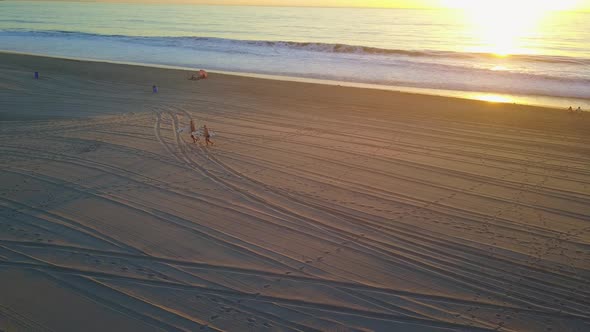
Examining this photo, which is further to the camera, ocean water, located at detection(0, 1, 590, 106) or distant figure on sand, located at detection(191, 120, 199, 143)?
ocean water, located at detection(0, 1, 590, 106)

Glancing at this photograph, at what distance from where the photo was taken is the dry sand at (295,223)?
4.22 m

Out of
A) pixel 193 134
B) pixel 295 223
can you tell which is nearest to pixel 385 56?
pixel 193 134

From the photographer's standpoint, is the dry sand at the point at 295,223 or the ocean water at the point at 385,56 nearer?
the dry sand at the point at 295,223

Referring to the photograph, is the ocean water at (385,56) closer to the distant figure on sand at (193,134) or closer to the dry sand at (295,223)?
the dry sand at (295,223)

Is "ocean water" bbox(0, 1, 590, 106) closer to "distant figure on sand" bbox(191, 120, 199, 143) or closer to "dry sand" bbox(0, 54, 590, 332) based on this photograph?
"dry sand" bbox(0, 54, 590, 332)

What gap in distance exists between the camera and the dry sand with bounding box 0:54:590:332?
Result: 166 inches

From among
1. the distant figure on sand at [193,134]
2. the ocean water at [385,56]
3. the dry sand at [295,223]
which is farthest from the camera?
the ocean water at [385,56]

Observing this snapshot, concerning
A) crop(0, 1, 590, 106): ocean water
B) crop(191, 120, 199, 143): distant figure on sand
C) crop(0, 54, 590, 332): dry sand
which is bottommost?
crop(0, 54, 590, 332): dry sand

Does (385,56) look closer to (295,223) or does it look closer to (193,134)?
(193,134)

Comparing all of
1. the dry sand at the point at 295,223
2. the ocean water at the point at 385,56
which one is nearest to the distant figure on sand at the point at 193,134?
the dry sand at the point at 295,223

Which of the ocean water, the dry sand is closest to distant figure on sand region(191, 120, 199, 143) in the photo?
the dry sand

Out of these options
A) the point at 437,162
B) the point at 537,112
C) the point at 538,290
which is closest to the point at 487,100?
the point at 537,112

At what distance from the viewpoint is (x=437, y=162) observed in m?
7.94

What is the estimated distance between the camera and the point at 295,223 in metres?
5.80
